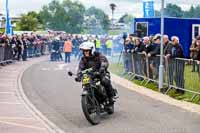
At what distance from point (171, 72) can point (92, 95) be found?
216 inches

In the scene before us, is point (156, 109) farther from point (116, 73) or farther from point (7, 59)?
point (7, 59)

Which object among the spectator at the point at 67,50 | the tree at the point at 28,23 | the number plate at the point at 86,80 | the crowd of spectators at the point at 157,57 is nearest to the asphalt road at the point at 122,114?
the number plate at the point at 86,80

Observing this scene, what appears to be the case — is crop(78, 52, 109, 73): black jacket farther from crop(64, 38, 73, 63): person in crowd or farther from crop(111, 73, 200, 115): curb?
crop(64, 38, 73, 63): person in crowd

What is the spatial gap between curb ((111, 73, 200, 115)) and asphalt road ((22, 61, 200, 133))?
0.93 ft

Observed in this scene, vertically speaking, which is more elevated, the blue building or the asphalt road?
the blue building

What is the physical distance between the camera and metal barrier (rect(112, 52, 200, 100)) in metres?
A: 14.9

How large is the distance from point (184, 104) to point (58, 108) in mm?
3372

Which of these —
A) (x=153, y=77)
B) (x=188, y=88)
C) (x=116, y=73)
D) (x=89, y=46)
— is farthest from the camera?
(x=116, y=73)

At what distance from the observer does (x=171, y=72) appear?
53.0 feet

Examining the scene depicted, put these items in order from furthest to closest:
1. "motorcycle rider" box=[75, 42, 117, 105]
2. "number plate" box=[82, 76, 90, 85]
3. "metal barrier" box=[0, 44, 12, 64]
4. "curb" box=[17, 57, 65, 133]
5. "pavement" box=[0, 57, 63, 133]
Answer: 1. "metal barrier" box=[0, 44, 12, 64]
2. "motorcycle rider" box=[75, 42, 117, 105]
3. "number plate" box=[82, 76, 90, 85]
4. "pavement" box=[0, 57, 63, 133]
5. "curb" box=[17, 57, 65, 133]

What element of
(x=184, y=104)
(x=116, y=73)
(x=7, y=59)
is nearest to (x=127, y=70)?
(x=116, y=73)

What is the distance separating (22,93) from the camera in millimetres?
16766

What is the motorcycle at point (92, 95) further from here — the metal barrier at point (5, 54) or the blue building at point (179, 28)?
the blue building at point (179, 28)

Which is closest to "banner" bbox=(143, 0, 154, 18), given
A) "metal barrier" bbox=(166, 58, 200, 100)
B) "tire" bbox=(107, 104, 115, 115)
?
"metal barrier" bbox=(166, 58, 200, 100)
